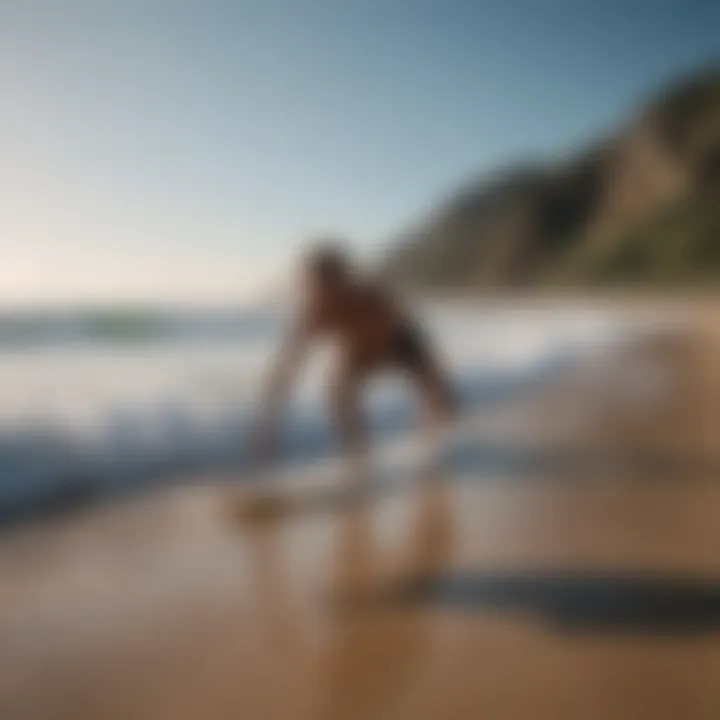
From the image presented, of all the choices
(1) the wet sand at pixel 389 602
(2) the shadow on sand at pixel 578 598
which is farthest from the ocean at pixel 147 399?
(2) the shadow on sand at pixel 578 598

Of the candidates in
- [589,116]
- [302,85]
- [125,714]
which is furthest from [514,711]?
[589,116]

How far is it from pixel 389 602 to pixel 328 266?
→ 748mm

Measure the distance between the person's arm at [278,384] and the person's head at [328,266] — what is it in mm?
78

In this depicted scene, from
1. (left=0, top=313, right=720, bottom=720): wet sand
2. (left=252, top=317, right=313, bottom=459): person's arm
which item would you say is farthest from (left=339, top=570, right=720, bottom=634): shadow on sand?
(left=252, top=317, right=313, bottom=459): person's arm

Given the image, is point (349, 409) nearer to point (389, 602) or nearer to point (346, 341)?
point (346, 341)

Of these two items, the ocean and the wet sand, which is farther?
the ocean

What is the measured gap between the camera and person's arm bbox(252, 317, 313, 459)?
1.59 metres

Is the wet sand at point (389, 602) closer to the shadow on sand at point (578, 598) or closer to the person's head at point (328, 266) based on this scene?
the shadow on sand at point (578, 598)

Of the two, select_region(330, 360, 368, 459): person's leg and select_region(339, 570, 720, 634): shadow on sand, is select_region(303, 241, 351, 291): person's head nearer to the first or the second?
select_region(330, 360, 368, 459): person's leg

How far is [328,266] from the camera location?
1576mm

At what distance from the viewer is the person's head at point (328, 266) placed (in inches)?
61.4

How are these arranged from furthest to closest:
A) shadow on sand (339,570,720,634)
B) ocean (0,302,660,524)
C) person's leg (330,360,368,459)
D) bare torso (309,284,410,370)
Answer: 1. person's leg (330,360,368,459)
2. bare torso (309,284,410,370)
3. ocean (0,302,660,524)
4. shadow on sand (339,570,720,634)

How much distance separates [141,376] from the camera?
6.00ft

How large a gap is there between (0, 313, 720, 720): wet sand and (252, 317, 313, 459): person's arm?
0.17 m
